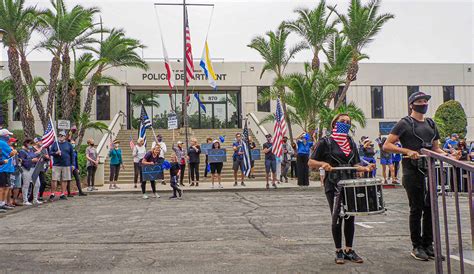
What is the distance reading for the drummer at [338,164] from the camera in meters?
5.34

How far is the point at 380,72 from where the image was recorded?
31.3m

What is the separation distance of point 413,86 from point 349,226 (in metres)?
28.7

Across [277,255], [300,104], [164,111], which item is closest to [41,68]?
[164,111]

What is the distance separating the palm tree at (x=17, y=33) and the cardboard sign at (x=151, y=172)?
8.02 meters

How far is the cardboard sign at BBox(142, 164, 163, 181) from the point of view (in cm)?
1323

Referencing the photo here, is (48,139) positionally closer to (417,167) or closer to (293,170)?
(417,167)

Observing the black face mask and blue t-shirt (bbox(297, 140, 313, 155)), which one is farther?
blue t-shirt (bbox(297, 140, 313, 155))

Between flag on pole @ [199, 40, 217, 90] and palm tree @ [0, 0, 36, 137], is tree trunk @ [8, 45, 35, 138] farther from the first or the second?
flag on pole @ [199, 40, 217, 90]

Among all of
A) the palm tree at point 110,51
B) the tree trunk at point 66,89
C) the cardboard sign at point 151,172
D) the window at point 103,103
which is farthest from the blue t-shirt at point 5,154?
the window at point 103,103

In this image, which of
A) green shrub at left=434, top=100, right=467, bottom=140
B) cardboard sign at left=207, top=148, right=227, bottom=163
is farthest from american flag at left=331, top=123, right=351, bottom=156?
green shrub at left=434, top=100, right=467, bottom=140

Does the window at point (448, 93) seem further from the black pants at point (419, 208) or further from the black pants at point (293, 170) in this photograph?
the black pants at point (419, 208)

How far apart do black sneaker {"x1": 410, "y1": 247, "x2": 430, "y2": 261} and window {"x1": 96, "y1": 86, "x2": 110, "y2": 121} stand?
1059 inches

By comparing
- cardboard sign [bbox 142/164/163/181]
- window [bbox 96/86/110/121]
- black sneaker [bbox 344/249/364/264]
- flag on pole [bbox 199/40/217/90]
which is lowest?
black sneaker [bbox 344/249/364/264]

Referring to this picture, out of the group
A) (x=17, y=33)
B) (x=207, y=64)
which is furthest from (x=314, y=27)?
(x=17, y=33)
